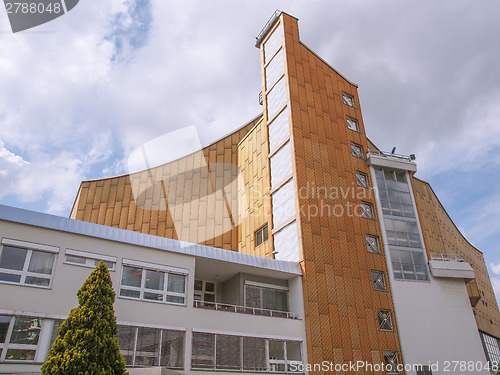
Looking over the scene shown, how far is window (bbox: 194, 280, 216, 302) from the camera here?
74.7 feet

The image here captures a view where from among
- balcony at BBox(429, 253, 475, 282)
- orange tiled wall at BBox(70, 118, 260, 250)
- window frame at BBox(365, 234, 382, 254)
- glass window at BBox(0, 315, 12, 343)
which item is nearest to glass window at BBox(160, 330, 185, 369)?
glass window at BBox(0, 315, 12, 343)

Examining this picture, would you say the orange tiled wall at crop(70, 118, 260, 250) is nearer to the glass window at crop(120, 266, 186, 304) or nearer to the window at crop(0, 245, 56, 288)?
the glass window at crop(120, 266, 186, 304)

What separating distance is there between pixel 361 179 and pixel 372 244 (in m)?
4.80

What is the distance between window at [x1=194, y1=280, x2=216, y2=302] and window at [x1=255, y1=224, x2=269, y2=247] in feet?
18.9

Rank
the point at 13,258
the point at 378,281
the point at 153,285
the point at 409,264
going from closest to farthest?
the point at 13,258 → the point at 153,285 → the point at 378,281 → the point at 409,264

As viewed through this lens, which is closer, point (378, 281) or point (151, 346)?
point (151, 346)

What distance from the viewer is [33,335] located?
1449 cm

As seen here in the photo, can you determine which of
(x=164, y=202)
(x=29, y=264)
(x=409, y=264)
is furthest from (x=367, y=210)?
(x=29, y=264)

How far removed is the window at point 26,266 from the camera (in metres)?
15.0

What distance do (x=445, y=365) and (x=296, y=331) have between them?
9112 mm

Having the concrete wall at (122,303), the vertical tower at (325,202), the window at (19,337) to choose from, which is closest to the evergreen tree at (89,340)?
the window at (19,337)

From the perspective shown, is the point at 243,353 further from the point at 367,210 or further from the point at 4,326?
the point at 367,210

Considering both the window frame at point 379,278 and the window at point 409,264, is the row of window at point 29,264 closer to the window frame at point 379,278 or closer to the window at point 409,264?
the window frame at point 379,278

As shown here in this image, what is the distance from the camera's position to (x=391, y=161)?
29.1 meters
